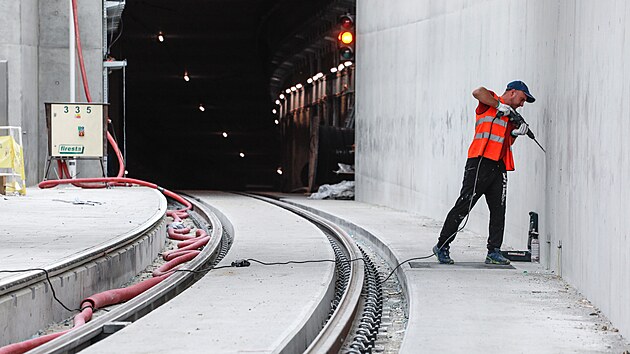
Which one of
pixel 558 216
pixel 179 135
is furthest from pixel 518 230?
pixel 179 135

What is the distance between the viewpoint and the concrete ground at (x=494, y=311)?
21.9 ft

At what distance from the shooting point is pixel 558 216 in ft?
33.1

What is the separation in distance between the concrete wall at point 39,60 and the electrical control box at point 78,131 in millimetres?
1341

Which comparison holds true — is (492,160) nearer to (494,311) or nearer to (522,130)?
(522,130)

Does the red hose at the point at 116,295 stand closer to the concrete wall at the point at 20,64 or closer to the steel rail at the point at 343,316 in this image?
the steel rail at the point at 343,316

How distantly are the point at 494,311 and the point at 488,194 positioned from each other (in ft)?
9.58

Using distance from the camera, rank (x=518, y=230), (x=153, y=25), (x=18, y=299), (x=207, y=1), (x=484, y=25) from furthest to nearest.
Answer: (x=153, y=25), (x=207, y=1), (x=484, y=25), (x=518, y=230), (x=18, y=299)

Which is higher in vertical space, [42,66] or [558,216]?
[42,66]

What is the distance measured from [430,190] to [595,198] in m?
9.54

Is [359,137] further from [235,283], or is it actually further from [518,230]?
[235,283]

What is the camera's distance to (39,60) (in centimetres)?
2692

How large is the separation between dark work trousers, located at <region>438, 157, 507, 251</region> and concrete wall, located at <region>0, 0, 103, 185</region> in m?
16.3

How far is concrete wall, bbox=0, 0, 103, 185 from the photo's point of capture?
24859 mm

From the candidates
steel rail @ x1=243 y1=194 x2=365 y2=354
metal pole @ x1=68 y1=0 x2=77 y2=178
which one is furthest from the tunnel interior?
steel rail @ x1=243 y1=194 x2=365 y2=354
